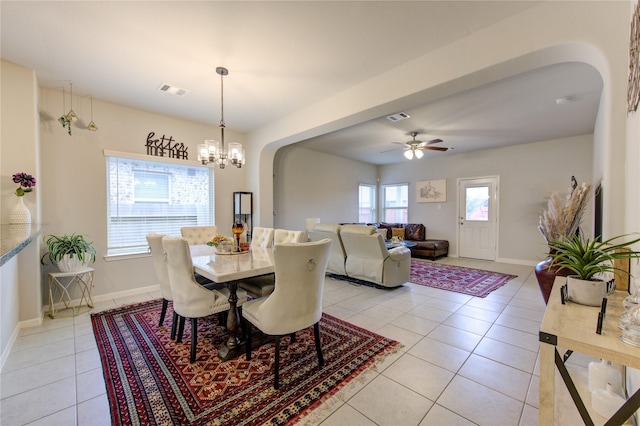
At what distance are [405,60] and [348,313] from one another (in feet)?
9.35

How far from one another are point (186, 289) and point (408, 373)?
1877mm

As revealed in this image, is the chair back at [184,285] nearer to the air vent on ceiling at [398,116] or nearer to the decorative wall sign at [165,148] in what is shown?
the decorative wall sign at [165,148]

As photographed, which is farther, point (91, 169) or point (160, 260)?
point (91, 169)

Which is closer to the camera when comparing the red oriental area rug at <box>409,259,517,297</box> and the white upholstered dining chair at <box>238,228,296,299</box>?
the white upholstered dining chair at <box>238,228,296,299</box>

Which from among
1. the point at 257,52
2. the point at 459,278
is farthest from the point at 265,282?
the point at 459,278

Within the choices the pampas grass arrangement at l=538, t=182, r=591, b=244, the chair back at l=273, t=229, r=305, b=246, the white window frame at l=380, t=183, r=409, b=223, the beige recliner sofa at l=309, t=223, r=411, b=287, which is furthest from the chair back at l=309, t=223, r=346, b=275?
the white window frame at l=380, t=183, r=409, b=223

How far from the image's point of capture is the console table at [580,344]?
798 millimetres

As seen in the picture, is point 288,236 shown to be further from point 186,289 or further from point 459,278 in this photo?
point 459,278

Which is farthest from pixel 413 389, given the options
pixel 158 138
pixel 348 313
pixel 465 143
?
pixel 465 143

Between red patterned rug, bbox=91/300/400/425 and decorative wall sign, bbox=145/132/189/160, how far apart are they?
99.4 inches

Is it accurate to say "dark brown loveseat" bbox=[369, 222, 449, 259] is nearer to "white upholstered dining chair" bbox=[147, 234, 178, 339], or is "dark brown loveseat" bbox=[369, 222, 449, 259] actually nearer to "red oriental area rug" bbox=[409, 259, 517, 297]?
"red oriental area rug" bbox=[409, 259, 517, 297]

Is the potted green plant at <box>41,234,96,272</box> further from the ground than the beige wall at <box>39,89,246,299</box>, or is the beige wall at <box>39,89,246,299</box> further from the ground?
the beige wall at <box>39,89,246,299</box>

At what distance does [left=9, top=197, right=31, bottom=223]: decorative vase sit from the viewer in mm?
2652

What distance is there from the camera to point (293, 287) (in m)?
1.86
